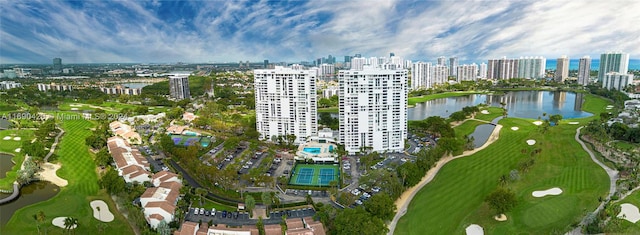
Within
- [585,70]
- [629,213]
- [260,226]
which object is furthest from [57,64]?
[585,70]

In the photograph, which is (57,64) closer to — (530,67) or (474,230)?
(474,230)

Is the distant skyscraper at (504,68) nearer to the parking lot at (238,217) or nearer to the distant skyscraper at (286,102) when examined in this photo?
the distant skyscraper at (286,102)

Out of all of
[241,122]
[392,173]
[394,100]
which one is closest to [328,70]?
[241,122]

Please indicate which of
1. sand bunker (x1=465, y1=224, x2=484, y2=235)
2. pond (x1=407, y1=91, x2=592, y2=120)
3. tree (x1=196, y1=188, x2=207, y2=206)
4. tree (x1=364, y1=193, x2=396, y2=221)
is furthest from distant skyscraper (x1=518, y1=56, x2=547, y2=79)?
tree (x1=196, y1=188, x2=207, y2=206)

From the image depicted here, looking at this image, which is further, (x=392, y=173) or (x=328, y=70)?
(x=328, y=70)

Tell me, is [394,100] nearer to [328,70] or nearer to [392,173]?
[392,173]
